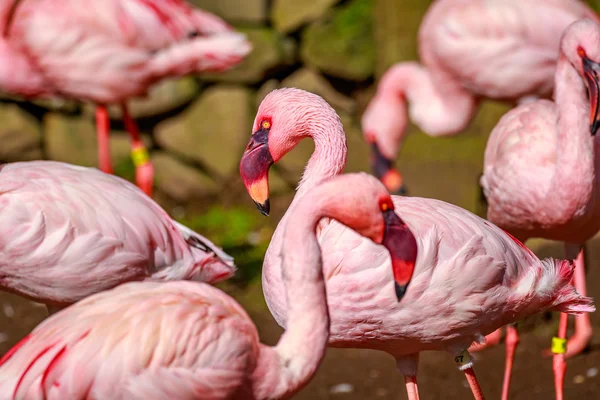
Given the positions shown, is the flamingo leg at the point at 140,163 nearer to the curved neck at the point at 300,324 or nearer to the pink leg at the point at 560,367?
the pink leg at the point at 560,367

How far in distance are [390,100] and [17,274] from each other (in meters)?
3.13

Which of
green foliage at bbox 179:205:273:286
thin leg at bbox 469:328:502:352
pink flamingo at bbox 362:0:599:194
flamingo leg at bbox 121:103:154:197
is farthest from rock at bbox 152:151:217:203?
thin leg at bbox 469:328:502:352

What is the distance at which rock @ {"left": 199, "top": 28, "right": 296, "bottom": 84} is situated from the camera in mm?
6391

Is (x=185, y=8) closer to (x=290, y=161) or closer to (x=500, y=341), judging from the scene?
(x=290, y=161)

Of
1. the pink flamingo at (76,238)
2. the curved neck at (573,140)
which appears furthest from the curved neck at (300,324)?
the curved neck at (573,140)

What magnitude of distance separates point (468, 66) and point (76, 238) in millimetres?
2749

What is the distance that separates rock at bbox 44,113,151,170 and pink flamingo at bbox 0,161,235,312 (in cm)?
337

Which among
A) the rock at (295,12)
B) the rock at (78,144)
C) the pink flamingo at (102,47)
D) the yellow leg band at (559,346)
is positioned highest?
the pink flamingo at (102,47)

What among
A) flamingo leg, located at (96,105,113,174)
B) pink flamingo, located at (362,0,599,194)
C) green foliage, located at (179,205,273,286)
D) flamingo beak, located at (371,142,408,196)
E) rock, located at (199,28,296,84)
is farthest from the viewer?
rock, located at (199,28,296,84)

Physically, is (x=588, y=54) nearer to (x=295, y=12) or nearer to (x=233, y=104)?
(x=295, y=12)

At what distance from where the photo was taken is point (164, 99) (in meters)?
6.54

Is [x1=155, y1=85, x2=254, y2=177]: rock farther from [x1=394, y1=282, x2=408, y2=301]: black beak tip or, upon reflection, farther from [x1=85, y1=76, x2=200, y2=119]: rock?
[x1=394, y1=282, x2=408, y2=301]: black beak tip

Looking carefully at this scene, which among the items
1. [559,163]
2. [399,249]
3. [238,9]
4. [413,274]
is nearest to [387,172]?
[238,9]

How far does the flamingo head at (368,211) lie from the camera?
7.17 feet
